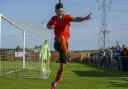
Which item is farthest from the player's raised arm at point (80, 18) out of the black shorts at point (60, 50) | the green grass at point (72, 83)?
the green grass at point (72, 83)

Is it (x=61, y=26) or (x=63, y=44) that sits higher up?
(x=61, y=26)

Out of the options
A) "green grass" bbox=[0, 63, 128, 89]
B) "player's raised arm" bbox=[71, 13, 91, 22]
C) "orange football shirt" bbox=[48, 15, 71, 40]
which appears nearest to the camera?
"player's raised arm" bbox=[71, 13, 91, 22]

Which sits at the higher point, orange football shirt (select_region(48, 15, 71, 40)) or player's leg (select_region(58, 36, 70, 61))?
orange football shirt (select_region(48, 15, 71, 40))

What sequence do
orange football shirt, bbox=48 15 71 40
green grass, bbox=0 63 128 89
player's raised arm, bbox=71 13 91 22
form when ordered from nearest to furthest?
player's raised arm, bbox=71 13 91 22 < orange football shirt, bbox=48 15 71 40 < green grass, bbox=0 63 128 89

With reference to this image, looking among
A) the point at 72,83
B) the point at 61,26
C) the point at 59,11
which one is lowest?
the point at 72,83

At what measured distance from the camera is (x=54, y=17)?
11.6m

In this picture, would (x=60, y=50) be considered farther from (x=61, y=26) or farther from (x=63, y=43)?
(x=61, y=26)

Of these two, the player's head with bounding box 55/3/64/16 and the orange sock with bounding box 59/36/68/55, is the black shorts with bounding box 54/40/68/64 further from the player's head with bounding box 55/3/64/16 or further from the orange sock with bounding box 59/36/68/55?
the player's head with bounding box 55/3/64/16

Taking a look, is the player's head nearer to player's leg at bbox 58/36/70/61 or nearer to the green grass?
player's leg at bbox 58/36/70/61

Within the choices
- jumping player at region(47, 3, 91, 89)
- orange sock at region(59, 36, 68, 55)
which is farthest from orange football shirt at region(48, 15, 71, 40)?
orange sock at region(59, 36, 68, 55)

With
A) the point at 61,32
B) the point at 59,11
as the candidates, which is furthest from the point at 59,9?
the point at 61,32

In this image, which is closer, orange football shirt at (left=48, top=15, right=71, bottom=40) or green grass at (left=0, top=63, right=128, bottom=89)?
orange football shirt at (left=48, top=15, right=71, bottom=40)

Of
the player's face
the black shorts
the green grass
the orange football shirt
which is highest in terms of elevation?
the player's face

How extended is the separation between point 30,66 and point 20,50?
2.84 metres
